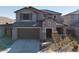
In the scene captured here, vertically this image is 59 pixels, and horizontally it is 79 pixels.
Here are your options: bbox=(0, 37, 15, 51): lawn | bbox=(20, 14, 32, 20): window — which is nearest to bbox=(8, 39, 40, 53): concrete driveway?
bbox=(0, 37, 15, 51): lawn

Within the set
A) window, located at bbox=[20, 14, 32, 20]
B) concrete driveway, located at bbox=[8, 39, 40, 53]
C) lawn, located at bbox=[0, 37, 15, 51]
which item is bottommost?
concrete driveway, located at bbox=[8, 39, 40, 53]

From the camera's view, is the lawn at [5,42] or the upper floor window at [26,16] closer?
the lawn at [5,42]

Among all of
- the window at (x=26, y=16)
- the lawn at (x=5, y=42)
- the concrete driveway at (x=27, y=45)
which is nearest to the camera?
the lawn at (x=5, y=42)

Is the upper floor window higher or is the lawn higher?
the upper floor window

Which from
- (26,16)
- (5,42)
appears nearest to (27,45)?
(5,42)

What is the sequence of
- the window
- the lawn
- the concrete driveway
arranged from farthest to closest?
the window
the concrete driveway
the lawn

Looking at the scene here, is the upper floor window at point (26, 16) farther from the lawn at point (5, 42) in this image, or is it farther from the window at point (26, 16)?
the lawn at point (5, 42)

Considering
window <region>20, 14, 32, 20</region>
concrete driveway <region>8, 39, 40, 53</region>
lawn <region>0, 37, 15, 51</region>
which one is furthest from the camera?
window <region>20, 14, 32, 20</region>

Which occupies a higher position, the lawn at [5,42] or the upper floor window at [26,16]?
the upper floor window at [26,16]

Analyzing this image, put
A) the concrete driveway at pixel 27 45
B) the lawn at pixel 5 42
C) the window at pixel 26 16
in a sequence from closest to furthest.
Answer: the lawn at pixel 5 42 < the concrete driveway at pixel 27 45 < the window at pixel 26 16

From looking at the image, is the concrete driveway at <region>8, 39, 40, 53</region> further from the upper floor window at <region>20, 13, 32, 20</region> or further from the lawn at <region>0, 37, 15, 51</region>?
the upper floor window at <region>20, 13, 32, 20</region>

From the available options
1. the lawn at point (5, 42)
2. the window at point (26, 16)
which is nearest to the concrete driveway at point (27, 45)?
the lawn at point (5, 42)
